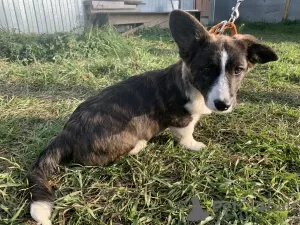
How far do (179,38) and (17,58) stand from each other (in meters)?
4.55

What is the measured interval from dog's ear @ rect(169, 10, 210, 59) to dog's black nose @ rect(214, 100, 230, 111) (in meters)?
0.59

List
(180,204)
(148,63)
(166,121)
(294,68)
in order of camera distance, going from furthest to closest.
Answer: (148,63)
(294,68)
(166,121)
(180,204)

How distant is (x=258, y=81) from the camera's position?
4574mm

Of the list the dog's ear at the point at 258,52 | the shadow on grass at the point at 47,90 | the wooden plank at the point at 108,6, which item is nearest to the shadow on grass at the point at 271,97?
the dog's ear at the point at 258,52

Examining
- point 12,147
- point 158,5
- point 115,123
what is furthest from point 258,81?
point 158,5

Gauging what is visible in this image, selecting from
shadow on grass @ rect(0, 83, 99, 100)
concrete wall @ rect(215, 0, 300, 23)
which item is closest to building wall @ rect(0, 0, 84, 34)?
shadow on grass @ rect(0, 83, 99, 100)

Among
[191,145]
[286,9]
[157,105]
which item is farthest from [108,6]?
[286,9]

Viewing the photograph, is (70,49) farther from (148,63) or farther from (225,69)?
(225,69)

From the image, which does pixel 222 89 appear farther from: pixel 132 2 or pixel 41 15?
pixel 132 2

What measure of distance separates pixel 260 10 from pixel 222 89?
14508 mm

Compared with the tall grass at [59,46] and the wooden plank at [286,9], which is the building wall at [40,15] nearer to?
the tall grass at [59,46]

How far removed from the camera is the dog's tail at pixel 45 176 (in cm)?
185

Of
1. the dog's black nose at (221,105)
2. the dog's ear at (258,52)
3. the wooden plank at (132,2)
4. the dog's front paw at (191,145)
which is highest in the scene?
the wooden plank at (132,2)

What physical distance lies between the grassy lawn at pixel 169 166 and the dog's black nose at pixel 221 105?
59 cm
